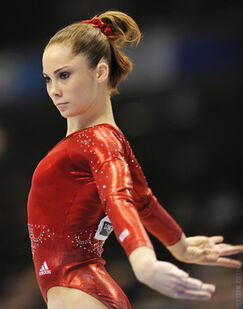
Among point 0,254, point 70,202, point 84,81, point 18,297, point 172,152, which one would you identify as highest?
point 84,81

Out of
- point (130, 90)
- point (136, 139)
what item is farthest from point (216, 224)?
point (130, 90)

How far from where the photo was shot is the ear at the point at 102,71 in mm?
2182

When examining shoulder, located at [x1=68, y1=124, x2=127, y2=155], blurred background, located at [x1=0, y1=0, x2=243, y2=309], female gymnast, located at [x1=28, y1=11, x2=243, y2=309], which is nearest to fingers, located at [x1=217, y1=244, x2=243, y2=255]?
female gymnast, located at [x1=28, y1=11, x2=243, y2=309]

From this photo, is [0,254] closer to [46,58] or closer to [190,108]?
[190,108]

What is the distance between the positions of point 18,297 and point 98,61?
11.9 feet

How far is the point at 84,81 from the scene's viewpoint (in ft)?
6.98

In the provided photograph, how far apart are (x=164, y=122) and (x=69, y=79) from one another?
3949 millimetres

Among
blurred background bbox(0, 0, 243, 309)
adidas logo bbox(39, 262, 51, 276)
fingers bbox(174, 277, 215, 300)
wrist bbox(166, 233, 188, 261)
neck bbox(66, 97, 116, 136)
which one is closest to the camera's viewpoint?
fingers bbox(174, 277, 215, 300)

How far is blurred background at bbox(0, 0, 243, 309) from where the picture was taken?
5.37m

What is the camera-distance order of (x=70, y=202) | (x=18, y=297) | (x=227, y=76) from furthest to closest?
(x=227, y=76), (x=18, y=297), (x=70, y=202)

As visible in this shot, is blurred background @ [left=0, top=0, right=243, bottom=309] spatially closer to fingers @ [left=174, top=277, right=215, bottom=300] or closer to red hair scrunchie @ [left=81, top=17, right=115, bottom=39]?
red hair scrunchie @ [left=81, top=17, right=115, bottom=39]

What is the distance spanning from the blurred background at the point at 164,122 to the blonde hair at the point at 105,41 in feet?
Answer: 10.4

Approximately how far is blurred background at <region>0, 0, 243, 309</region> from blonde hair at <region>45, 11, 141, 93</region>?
3.16 metres

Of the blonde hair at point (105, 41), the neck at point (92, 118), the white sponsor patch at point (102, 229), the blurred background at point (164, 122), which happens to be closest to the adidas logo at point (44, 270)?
the white sponsor patch at point (102, 229)
